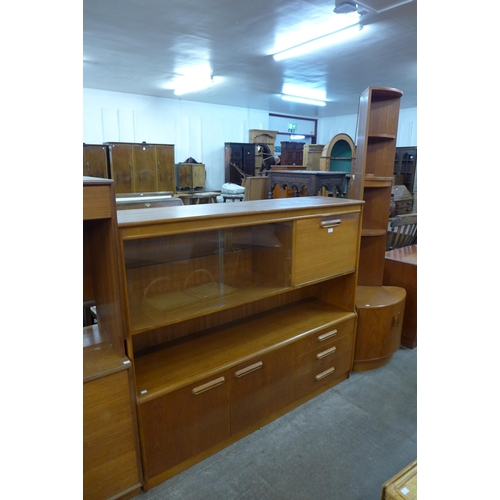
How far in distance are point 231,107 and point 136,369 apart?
8.38 meters

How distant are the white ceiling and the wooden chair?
1.93m

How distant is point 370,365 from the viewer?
108 inches

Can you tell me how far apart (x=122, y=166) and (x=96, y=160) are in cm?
47

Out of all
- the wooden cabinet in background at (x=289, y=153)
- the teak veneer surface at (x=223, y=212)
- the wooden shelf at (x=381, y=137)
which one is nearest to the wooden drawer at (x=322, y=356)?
the teak veneer surface at (x=223, y=212)

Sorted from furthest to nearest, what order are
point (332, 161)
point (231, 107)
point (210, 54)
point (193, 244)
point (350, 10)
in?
point (231, 107)
point (332, 161)
point (210, 54)
point (350, 10)
point (193, 244)

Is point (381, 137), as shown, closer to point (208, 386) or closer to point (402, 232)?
point (402, 232)

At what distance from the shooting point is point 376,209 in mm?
2877

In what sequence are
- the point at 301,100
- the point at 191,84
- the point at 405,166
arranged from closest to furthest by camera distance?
the point at 191,84
the point at 301,100
the point at 405,166

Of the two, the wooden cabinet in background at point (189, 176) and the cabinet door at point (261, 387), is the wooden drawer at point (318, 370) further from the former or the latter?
the wooden cabinet in background at point (189, 176)

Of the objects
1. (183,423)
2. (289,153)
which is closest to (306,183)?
(183,423)

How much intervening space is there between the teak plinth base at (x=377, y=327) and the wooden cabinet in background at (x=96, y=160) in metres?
5.56
